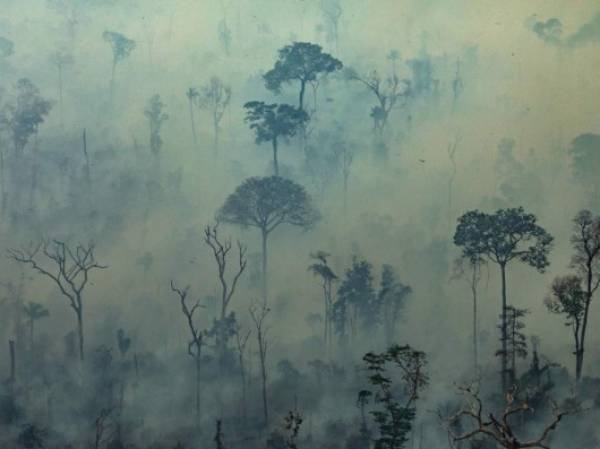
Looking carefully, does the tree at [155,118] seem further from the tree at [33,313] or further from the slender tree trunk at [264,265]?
the tree at [33,313]

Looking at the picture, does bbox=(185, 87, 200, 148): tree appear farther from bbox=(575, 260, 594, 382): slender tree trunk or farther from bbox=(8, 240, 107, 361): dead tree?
bbox=(575, 260, 594, 382): slender tree trunk

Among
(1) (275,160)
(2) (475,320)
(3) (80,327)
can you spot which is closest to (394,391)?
(2) (475,320)

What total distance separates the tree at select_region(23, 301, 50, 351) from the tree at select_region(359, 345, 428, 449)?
A: 5635mm

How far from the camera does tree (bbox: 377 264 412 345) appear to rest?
14.3 metres

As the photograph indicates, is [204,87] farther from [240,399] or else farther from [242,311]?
[240,399]

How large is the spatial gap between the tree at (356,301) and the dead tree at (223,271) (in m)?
1.82

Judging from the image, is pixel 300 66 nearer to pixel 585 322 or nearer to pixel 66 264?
pixel 66 264

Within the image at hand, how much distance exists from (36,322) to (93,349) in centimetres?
111

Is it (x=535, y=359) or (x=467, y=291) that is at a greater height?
(x=467, y=291)

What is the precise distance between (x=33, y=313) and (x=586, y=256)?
953 cm

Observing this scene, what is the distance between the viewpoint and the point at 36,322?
566 inches

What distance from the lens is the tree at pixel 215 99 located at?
1545 centimetres

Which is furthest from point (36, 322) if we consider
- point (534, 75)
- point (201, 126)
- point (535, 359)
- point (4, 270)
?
point (534, 75)

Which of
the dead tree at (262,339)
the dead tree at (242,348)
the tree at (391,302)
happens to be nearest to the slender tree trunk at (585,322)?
the tree at (391,302)
